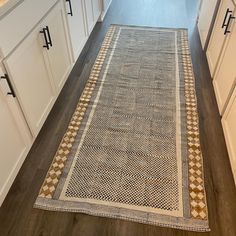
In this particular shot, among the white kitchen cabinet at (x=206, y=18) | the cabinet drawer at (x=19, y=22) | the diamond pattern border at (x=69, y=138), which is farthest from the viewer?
the white kitchen cabinet at (x=206, y=18)

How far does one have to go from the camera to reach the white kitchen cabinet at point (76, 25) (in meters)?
2.12

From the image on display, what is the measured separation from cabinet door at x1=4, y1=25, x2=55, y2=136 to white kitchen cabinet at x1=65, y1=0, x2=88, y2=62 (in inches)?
25.3

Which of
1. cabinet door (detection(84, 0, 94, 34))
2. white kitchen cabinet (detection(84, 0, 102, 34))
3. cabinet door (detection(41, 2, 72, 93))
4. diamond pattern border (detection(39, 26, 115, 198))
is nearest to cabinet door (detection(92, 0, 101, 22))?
white kitchen cabinet (detection(84, 0, 102, 34))

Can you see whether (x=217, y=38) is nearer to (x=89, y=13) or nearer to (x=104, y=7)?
(x=89, y=13)

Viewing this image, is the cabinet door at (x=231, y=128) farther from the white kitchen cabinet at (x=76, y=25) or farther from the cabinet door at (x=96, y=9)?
the cabinet door at (x=96, y=9)

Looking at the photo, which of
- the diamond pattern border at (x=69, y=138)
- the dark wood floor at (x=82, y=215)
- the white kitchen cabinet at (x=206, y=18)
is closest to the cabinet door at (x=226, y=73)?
the dark wood floor at (x=82, y=215)

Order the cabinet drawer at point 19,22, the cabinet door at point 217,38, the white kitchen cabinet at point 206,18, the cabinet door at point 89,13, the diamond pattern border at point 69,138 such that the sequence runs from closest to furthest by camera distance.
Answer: the cabinet drawer at point 19,22
the diamond pattern border at point 69,138
the cabinet door at point 217,38
the white kitchen cabinet at point 206,18
the cabinet door at point 89,13

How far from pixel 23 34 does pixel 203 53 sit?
1971 millimetres

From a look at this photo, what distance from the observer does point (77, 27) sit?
235cm

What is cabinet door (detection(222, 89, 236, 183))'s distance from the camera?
5.09 ft

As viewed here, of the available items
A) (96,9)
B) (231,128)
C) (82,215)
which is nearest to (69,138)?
(82,215)

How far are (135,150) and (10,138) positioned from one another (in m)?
0.82

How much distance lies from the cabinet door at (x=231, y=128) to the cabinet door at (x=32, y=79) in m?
1.34

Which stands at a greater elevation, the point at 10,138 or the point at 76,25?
the point at 76,25
